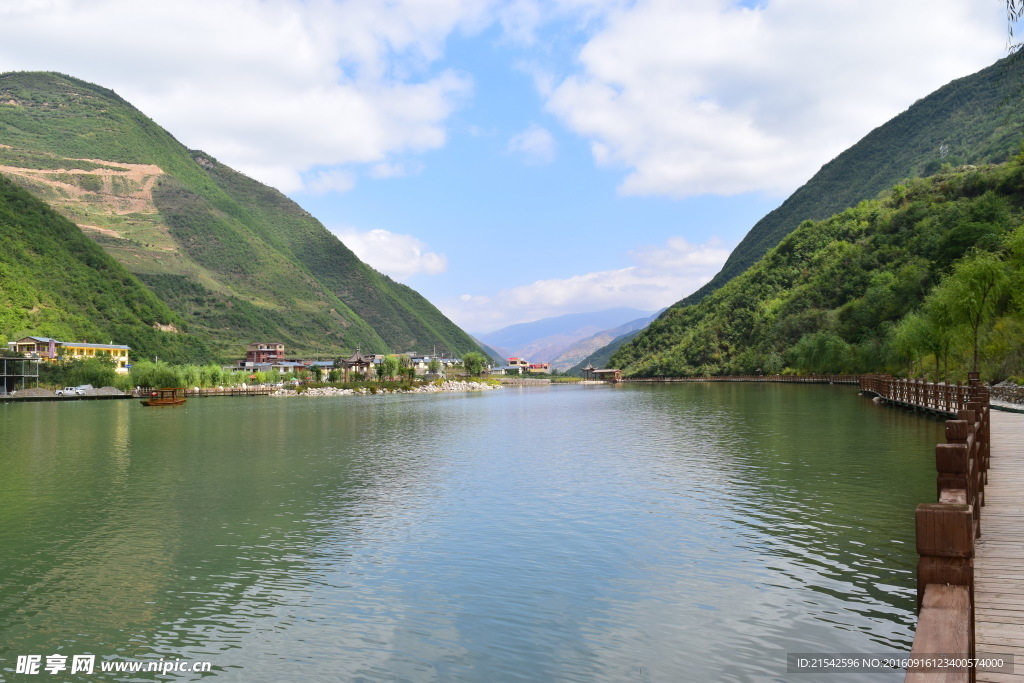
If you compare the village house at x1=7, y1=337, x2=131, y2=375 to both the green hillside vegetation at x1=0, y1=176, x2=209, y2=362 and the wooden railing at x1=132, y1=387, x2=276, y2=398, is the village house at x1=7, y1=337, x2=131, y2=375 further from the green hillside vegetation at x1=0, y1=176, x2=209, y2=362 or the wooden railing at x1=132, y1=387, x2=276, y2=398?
the wooden railing at x1=132, y1=387, x2=276, y2=398

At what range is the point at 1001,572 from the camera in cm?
874

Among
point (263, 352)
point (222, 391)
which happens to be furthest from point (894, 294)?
point (263, 352)

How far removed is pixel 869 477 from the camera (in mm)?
21719

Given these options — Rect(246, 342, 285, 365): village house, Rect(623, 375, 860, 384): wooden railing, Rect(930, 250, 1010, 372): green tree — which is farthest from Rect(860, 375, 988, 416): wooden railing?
Rect(246, 342, 285, 365): village house

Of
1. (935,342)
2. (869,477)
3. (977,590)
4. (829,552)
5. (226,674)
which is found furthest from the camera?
(935,342)

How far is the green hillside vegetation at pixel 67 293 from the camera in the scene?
122375 mm

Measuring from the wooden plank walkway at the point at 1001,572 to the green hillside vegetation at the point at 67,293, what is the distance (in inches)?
5268

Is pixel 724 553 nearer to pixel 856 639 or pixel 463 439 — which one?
pixel 856 639

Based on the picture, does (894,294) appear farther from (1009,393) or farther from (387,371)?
(387,371)

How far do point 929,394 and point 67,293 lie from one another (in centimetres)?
14911

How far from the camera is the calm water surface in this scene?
988cm

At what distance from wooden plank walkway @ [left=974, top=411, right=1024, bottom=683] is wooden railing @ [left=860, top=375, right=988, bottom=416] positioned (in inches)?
466

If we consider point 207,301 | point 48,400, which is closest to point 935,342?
point 48,400

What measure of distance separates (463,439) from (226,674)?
102 ft
